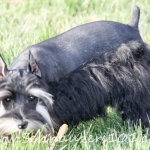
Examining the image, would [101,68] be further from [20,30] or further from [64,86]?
[20,30]

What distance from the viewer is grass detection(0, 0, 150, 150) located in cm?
440

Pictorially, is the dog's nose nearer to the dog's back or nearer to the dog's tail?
the dog's back

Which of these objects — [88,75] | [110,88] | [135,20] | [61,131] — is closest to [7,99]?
Result: [61,131]

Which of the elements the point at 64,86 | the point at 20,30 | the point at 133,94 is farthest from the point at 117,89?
the point at 20,30

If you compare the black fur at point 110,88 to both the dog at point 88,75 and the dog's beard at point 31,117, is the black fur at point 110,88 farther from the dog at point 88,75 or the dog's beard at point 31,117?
the dog's beard at point 31,117

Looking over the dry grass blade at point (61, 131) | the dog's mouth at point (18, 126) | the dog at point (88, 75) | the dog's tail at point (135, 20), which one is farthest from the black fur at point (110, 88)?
the dog's mouth at point (18, 126)

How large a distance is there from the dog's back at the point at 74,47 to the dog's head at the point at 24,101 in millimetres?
193

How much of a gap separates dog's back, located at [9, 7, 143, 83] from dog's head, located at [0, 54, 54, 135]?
19 centimetres

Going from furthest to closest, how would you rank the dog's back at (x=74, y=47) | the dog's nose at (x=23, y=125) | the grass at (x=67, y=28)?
the dog's back at (x=74, y=47), the grass at (x=67, y=28), the dog's nose at (x=23, y=125)

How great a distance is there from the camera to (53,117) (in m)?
4.66

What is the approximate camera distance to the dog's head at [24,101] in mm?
4195

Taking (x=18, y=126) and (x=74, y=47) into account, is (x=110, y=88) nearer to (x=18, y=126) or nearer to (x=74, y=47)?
(x=74, y=47)

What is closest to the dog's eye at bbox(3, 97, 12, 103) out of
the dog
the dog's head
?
the dog's head

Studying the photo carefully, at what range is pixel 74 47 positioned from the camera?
15.9 ft
